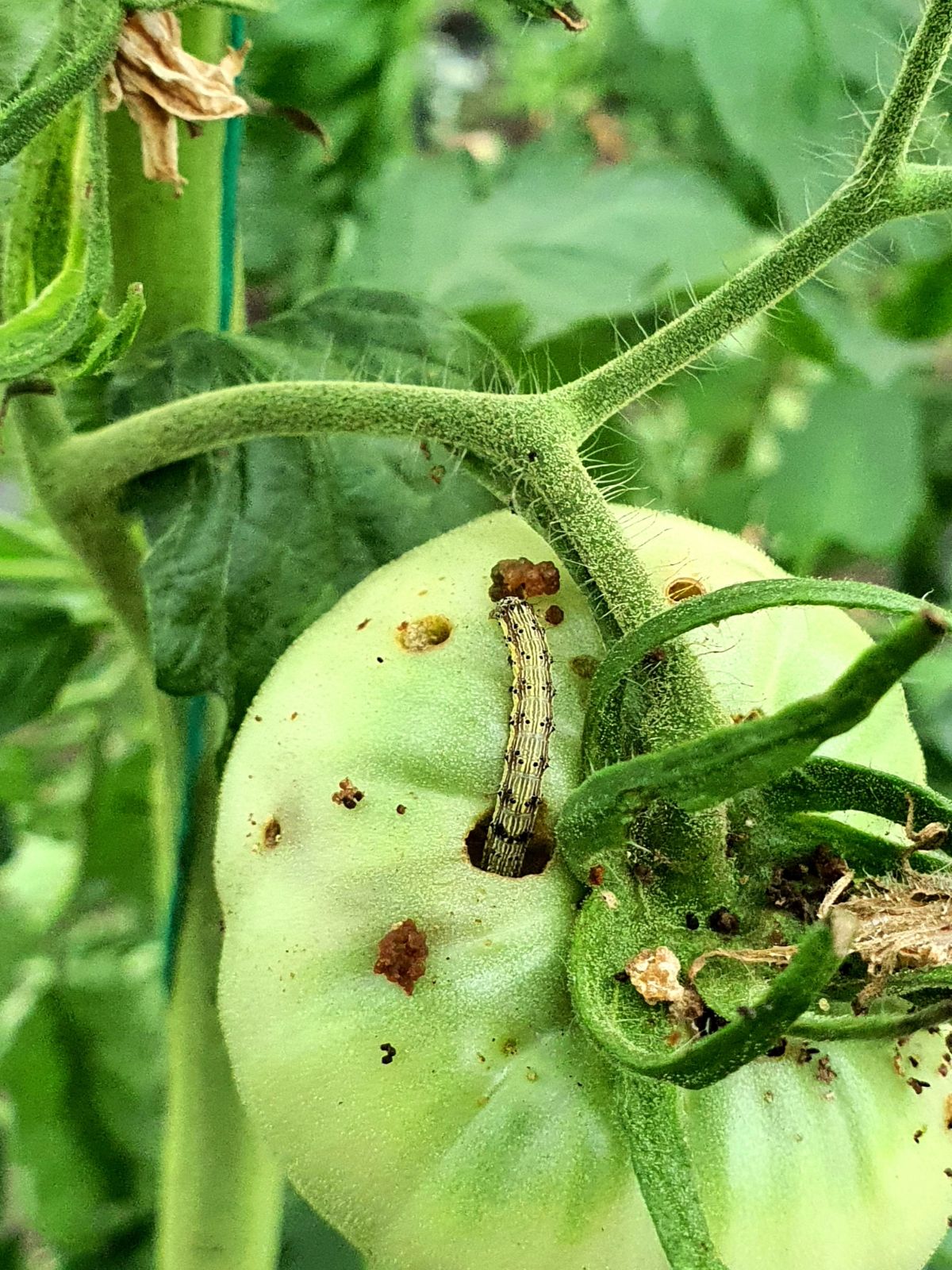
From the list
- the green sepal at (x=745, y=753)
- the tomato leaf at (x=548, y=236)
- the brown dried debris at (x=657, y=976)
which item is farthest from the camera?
the tomato leaf at (x=548, y=236)

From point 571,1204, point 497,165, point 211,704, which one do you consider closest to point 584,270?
point 497,165

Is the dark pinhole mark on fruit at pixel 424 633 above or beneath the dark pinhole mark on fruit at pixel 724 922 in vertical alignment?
above

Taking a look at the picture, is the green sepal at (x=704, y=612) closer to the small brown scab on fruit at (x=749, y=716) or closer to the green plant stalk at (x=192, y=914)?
the small brown scab on fruit at (x=749, y=716)

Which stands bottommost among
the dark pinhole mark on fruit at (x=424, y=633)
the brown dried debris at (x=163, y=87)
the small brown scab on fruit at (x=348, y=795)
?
the small brown scab on fruit at (x=348, y=795)

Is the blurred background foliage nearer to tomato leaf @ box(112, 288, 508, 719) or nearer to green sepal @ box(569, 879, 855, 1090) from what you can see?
tomato leaf @ box(112, 288, 508, 719)

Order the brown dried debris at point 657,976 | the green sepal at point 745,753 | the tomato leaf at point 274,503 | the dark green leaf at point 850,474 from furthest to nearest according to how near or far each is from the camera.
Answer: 1. the dark green leaf at point 850,474
2. the tomato leaf at point 274,503
3. the brown dried debris at point 657,976
4. the green sepal at point 745,753

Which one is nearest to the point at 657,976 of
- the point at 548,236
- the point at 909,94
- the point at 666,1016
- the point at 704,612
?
the point at 666,1016

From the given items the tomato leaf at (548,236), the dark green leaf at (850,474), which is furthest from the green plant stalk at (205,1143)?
the dark green leaf at (850,474)

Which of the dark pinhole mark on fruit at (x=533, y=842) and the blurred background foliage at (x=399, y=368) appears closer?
the dark pinhole mark on fruit at (x=533, y=842)
